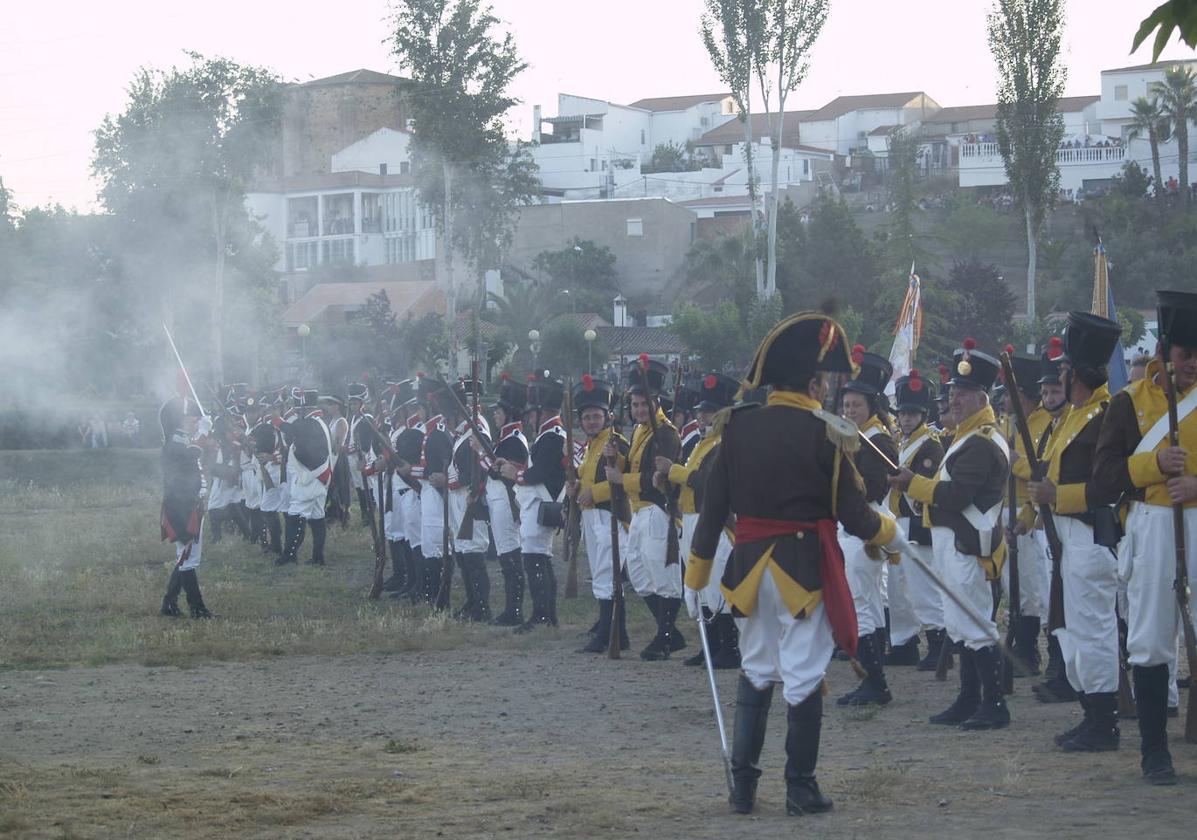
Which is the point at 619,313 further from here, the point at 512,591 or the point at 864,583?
the point at 864,583

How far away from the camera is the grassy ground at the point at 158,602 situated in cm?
1306

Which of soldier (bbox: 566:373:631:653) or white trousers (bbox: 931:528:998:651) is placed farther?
soldier (bbox: 566:373:631:653)

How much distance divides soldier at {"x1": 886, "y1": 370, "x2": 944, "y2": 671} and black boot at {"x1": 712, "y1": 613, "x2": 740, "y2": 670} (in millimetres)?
1204

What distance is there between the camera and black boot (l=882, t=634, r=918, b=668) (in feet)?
38.5

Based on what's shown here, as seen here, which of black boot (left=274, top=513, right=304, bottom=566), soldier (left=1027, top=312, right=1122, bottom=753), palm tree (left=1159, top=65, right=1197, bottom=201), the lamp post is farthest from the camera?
palm tree (left=1159, top=65, right=1197, bottom=201)

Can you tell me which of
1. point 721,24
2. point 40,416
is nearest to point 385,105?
point 721,24

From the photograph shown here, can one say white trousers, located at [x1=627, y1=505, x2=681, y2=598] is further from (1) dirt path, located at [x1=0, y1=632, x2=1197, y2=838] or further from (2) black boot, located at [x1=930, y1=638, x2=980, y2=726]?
(2) black boot, located at [x1=930, y1=638, x2=980, y2=726]

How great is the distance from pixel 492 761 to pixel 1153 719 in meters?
3.51

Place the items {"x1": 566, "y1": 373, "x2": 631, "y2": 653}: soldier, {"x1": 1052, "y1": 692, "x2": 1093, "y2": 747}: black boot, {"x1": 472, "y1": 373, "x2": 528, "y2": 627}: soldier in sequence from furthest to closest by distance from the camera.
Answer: {"x1": 472, "y1": 373, "x2": 528, "y2": 627}: soldier → {"x1": 566, "y1": 373, "x2": 631, "y2": 653}: soldier → {"x1": 1052, "y1": 692, "x2": 1093, "y2": 747}: black boot

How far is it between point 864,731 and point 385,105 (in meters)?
91.0

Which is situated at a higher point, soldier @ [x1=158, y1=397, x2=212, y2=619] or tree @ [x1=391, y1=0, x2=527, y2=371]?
tree @ [x1=391, y1=0, x2=527, y2=371]

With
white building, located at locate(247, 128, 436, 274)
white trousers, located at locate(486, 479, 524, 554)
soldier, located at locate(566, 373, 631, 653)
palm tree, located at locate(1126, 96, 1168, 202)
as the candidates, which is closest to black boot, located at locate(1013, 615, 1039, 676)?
soldier, located at locate(566, 373, 631, 653)

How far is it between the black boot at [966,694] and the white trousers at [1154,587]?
1842 millimetres

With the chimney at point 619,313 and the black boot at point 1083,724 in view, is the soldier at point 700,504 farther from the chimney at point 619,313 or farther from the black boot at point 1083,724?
the chimney at point 619,313
